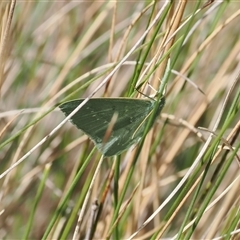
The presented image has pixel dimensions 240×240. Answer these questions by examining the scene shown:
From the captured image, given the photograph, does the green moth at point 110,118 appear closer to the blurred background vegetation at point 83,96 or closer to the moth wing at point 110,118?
the moth wing at point 110,118

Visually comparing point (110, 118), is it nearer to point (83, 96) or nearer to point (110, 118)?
point (110, 118)

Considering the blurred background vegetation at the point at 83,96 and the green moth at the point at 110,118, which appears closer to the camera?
the green moth at the point at 110,118

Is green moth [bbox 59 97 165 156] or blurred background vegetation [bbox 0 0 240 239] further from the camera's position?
blurred background vegetation [bbox 0 0 240 239]

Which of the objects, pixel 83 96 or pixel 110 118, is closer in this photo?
pixel 110 118

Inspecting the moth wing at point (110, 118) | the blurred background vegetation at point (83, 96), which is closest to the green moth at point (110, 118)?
the moth wing at point (110, 118)

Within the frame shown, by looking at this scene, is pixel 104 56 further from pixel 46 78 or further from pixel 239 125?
pixel 239 125

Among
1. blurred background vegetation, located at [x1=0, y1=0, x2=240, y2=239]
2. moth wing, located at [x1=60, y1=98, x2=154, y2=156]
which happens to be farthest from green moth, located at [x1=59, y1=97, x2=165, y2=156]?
blurred background vegetation, located at [x1=0, y1=0, x2=240, y2=239]

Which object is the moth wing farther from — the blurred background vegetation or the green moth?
the blurred background vegetation

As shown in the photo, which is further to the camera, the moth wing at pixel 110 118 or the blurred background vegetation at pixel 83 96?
the blurred background vegetation at pixel 83 96

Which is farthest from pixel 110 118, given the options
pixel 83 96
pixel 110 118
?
pixel 83 96
